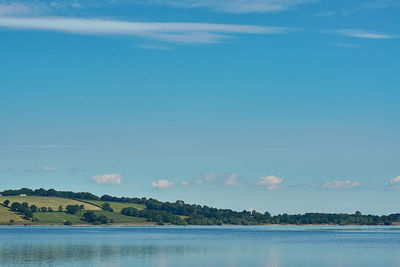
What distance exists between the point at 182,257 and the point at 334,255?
79.7ft

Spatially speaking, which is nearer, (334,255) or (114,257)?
(114,257)

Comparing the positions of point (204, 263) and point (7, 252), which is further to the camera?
point (7, 252)

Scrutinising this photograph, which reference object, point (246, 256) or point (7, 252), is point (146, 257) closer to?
point (246, 256)

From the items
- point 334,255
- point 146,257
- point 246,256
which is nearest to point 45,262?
point 146,257

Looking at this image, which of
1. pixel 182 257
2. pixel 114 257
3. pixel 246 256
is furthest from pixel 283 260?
pixel 114 257

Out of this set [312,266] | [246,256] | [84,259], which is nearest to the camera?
[312,266]

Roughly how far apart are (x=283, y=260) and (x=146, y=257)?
2004 cm

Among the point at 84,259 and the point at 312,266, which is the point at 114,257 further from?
the point at 312,266

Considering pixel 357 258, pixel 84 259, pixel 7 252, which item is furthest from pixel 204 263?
pixel 7 252

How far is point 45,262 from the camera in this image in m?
85.6

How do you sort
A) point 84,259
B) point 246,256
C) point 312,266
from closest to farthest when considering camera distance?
point 312,266, point 84,259, point 246,256

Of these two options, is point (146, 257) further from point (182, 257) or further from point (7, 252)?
point (7, 252)

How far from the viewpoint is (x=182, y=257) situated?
316 feet

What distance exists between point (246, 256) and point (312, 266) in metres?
17.9
